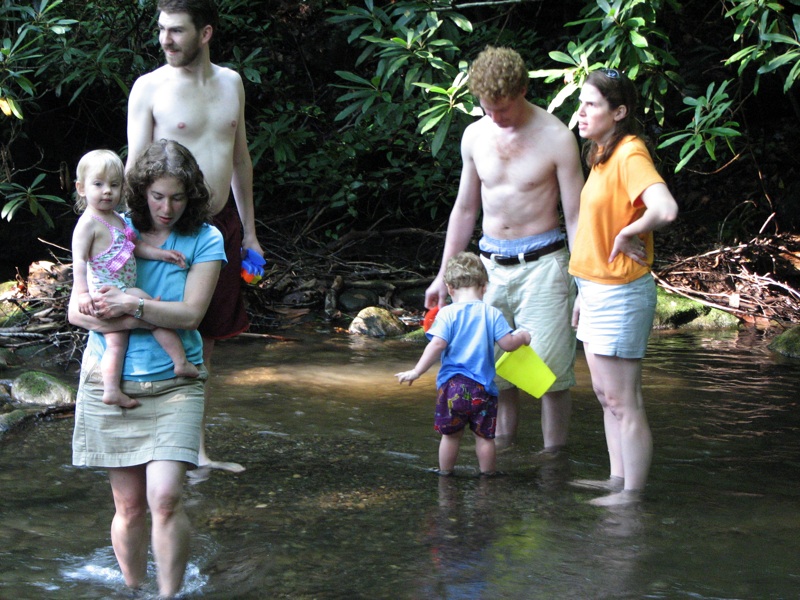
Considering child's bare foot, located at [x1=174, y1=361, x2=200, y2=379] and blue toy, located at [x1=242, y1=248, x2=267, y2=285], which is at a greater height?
blue toy, located at [x1=242, y1=248, x2=267, y2=285]

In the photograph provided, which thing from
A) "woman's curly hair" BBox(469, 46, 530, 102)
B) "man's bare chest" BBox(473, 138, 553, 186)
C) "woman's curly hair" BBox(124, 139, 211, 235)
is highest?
"woman's curly hair" BBox(469, 46, 530, 102)

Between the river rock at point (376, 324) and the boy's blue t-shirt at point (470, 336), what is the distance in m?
3.98

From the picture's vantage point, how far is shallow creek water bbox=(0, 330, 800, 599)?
3215 millimetres

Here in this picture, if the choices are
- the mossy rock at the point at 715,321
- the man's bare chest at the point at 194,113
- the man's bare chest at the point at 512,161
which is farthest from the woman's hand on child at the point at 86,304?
the mossy rock at the point at 715,321

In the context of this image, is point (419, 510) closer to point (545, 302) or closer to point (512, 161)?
point (545, 302)

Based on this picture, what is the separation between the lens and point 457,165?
996cm

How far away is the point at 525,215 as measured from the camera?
4.51 m

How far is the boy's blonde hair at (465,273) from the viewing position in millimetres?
4277

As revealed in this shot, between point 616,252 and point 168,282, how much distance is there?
1747mm

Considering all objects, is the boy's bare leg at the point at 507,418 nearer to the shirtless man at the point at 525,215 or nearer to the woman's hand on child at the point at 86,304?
the shirtless man at the point at 525,215

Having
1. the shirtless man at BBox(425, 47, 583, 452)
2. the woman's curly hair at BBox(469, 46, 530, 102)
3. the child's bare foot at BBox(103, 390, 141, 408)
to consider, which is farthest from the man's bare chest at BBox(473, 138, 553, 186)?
the child's bare foot at BBox(103, 390, 141, 408)

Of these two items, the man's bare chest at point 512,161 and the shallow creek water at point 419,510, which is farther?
the man's bare chest at point 512,161

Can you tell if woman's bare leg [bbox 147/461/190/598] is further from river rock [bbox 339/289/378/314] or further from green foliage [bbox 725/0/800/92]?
river rock [bbox 339/289/378/314]

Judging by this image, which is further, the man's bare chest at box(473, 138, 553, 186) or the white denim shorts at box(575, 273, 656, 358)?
the man's bare chest at box(473, 138, 553, 186)
